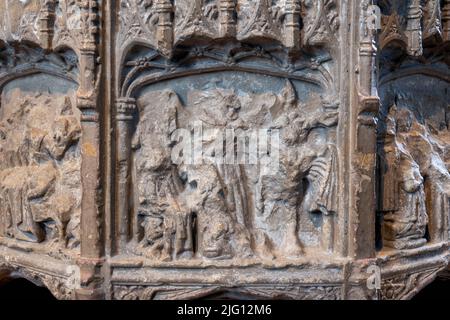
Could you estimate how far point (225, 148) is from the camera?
5543mm

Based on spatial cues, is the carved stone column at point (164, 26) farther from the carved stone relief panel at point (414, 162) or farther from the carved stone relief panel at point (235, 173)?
the carved stone relief panel at point (414, 162)

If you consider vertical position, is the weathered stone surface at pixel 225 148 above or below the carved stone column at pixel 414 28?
below

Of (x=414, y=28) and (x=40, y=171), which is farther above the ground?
(x=414, y=28)

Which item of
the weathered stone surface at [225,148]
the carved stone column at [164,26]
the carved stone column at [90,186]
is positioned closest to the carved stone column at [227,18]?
the weathered stone surface at [225,148]

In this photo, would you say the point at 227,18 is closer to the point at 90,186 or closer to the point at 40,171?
the point at 90,186

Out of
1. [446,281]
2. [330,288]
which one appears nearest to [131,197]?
[330,288]

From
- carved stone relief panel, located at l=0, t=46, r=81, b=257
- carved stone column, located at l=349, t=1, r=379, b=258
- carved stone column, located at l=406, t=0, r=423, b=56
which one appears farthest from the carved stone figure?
carved stone relief panel, located at l=0, t=46, r=81, b=257

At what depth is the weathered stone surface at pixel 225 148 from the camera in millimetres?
5363

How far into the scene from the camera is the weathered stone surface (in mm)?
5363

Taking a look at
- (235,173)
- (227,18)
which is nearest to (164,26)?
(227,18)

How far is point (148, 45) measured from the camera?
538 centimetres

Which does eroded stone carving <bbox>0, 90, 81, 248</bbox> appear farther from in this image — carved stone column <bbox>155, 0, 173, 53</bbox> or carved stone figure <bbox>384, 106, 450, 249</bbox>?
carved stone figure <bbox>384, 106, 450, 249</bbox>

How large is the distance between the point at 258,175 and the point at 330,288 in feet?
3.36

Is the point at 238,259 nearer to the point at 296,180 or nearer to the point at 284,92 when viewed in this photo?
the point at 296,180
